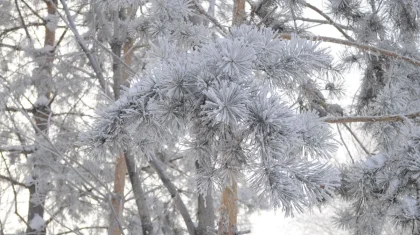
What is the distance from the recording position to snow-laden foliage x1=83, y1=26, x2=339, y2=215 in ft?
3.18

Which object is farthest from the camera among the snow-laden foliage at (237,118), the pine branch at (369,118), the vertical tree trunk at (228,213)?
the pine branch at (369,118)

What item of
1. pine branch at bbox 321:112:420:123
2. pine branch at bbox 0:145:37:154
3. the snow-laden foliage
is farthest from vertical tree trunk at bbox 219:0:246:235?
pine branch at bbox 0:145:37:154

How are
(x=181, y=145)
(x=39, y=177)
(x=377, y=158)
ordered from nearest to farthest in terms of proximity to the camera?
(x=181, y=145)
(x=377, y=158)
(x=39, y=177)

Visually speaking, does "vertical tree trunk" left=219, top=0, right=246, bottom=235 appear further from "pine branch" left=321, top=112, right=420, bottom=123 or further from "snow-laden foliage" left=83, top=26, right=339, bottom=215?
"pine branch" left=321, top=112, right=420, bottom=123

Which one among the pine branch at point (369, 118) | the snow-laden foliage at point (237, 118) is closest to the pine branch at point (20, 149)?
the pine branch at point (369, 118)

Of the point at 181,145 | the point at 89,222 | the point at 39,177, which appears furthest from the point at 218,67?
the point at 89,222

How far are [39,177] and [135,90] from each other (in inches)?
180

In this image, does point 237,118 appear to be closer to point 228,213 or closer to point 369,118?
point 228,213

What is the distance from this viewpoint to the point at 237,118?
0.95 m

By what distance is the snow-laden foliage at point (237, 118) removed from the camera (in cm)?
97

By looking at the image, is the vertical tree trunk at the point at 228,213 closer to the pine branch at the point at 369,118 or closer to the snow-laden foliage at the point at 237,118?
the snow-laden foliage at the point at 237,118

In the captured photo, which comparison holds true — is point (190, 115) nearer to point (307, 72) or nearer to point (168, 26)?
point (307, 72)

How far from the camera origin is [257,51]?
3.50ft

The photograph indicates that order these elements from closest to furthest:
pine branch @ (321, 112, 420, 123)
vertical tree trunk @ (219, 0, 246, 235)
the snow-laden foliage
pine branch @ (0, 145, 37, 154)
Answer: the snow-laden foliage
vertical tree trunk @ (219, 0, 246, 235)
pine branch @ (321, 112, 420, 123)
pine branch @ (0, 145, 37, 154)
